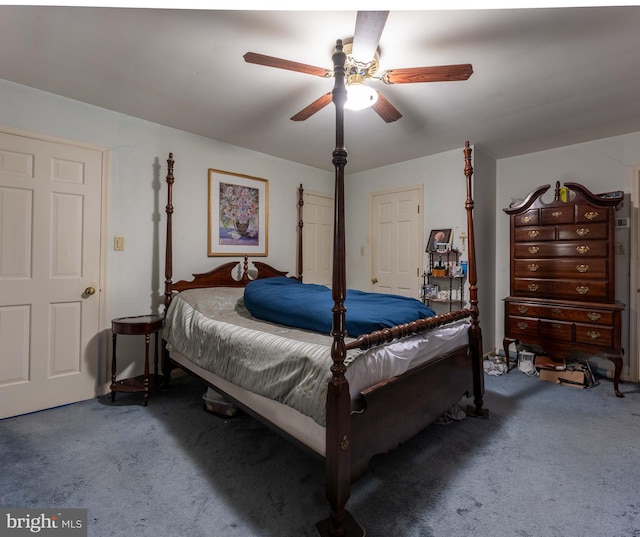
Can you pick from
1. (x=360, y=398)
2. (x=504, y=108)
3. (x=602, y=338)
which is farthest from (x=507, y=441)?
(x=504, y=108)

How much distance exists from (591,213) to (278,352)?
3198 millimetres

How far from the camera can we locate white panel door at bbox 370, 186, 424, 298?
4.21 metres

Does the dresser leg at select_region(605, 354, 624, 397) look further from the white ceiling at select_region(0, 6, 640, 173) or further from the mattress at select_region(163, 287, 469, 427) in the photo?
the white ceiling at select_region(0, 6, 640, 173)

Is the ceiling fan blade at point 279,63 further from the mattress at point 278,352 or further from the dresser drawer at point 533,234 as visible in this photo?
the dresser drawer at point 533,234

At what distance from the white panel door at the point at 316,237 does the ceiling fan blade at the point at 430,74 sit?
2.58 meters

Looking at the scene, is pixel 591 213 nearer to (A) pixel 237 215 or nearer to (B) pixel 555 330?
(B) pixel 555 330

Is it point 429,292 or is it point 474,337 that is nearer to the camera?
point 474,337

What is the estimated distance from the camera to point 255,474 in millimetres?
1859

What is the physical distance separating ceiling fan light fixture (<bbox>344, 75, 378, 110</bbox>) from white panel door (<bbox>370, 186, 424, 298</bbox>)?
89.9 inches

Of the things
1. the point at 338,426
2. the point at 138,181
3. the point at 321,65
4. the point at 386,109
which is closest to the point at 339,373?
the point at 338,426

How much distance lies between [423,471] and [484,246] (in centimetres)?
278

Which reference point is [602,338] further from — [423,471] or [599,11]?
[599,11]

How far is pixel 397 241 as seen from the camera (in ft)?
14.5

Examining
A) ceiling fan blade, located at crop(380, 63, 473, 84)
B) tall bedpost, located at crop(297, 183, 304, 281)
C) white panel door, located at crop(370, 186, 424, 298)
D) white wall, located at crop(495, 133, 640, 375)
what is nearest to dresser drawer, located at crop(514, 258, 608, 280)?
white wall, located at crop(495, 133, 640, 375)
